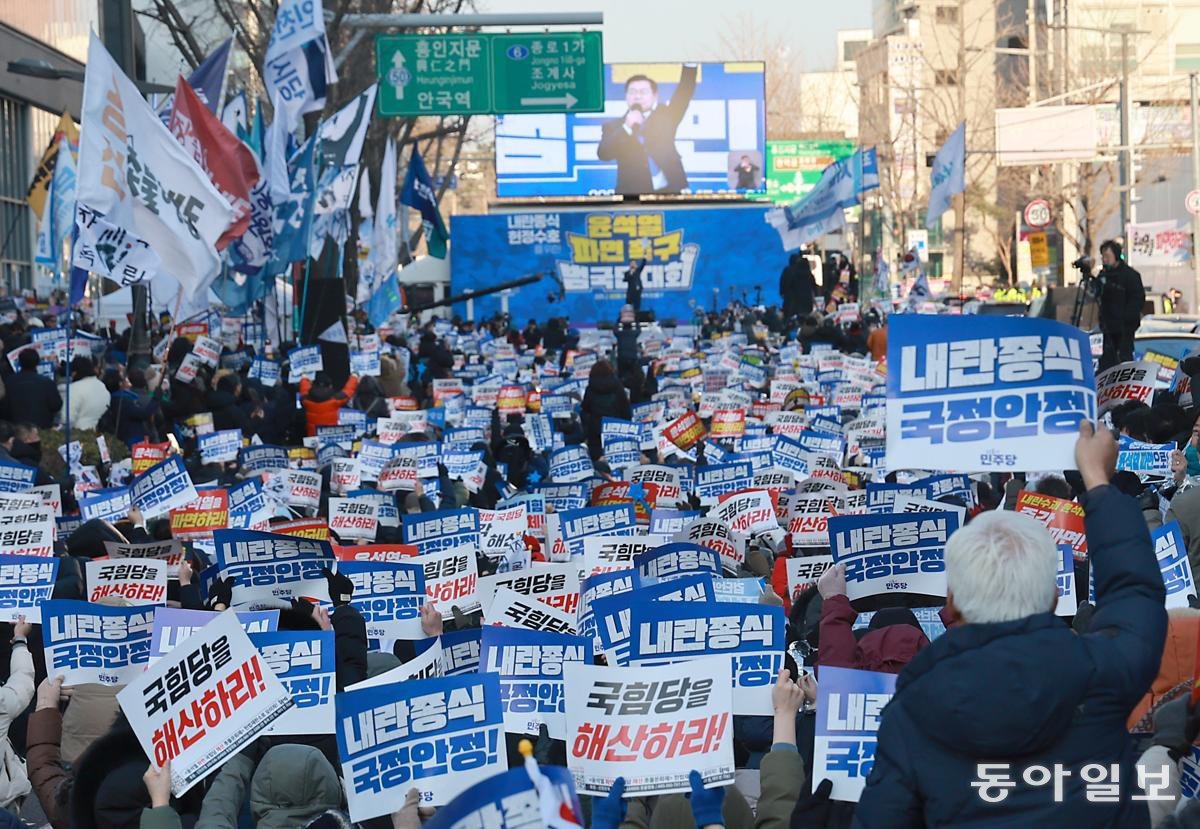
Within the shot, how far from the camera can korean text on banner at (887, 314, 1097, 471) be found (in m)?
4.60

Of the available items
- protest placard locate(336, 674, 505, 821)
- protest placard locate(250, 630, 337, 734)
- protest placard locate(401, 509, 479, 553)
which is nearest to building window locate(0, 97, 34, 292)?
protest placard locate(401, 509, 479, 553)

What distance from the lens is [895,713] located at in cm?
334

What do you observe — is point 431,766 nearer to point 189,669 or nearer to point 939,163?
point 189,669

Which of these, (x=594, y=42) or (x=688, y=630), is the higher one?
(x=594, y=42)

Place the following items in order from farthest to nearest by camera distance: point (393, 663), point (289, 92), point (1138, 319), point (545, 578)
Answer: point (289, 92), point (1138, 319), point (545, 578), point (393, 663)

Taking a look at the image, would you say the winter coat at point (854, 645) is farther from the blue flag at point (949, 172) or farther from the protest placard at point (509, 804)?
the blue flag at point (949, 172)

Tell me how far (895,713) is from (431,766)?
6.87ft

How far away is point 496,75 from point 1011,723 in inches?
907

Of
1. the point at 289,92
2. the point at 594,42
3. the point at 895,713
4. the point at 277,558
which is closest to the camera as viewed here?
the point at 895,713

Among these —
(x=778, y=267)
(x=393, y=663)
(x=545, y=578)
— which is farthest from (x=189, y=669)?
(x=778, y=267)

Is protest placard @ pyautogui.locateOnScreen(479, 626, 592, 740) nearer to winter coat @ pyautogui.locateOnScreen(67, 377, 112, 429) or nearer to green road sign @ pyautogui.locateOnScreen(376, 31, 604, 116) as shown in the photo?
winter coat @ pyautogui.locateOnScreen(67, 377, 112, 429)

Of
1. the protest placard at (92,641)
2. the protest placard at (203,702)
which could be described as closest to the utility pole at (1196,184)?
the protest placard at (92,641)

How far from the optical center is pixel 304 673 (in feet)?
20.6

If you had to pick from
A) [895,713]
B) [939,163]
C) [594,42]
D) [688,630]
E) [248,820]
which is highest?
[594,42]
